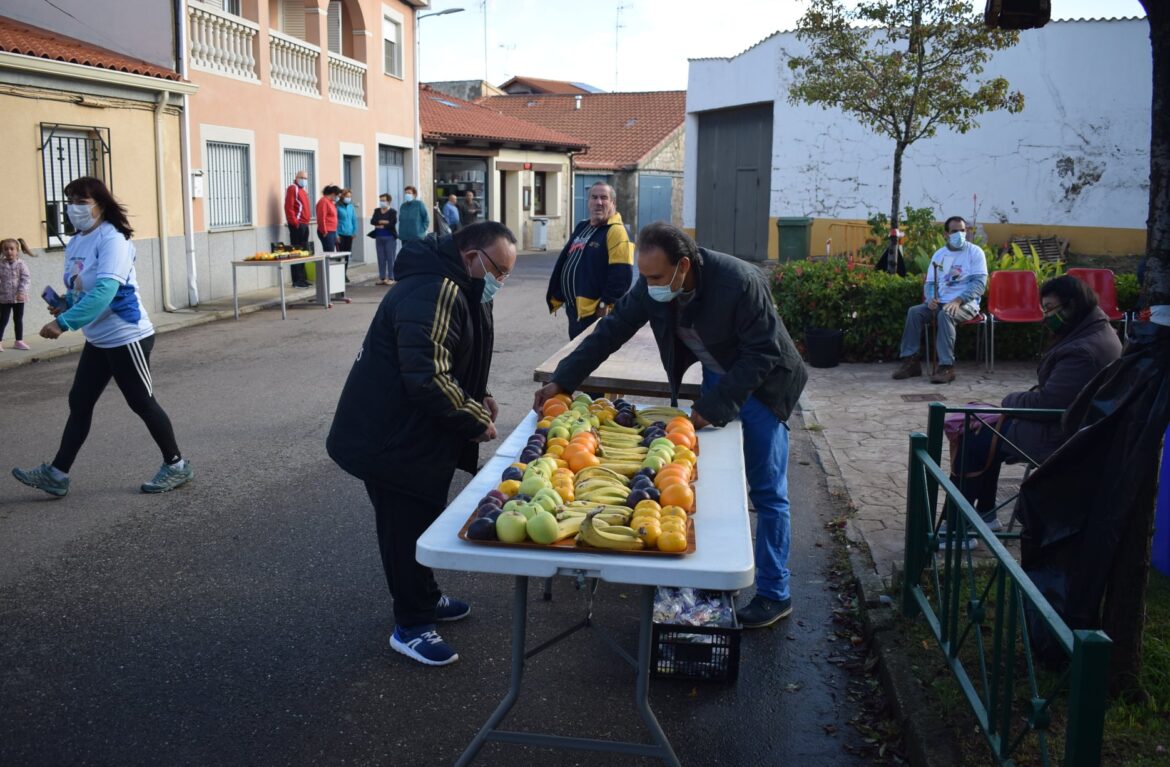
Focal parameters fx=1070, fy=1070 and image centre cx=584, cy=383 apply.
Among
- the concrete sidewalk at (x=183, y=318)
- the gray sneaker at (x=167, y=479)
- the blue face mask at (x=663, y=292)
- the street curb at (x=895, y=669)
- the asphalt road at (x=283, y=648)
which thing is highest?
the blue face mask at (x=663, y=292)

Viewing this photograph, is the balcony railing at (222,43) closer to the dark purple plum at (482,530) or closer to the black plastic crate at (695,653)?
the black plastic crate at (695,653)

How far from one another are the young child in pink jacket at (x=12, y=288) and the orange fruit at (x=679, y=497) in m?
10.9

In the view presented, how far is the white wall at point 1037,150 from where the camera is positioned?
2134 centimetres

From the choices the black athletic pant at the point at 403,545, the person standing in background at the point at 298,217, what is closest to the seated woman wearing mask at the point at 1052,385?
the black athletic pant at the point at 403,545

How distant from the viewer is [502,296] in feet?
63.9

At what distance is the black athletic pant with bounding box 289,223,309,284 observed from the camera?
20203 millimetres

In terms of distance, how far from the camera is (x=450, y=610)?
5.05 metres

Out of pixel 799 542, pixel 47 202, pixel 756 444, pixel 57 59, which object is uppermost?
pixel 57 59

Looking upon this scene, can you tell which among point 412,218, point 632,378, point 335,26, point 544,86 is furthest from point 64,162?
point 544,86

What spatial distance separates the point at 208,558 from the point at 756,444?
3.04 metres

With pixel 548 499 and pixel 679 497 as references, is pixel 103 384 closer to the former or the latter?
pixel 548 499

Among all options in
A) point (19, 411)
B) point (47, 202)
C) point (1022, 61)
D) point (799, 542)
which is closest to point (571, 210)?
point (1022, 61)

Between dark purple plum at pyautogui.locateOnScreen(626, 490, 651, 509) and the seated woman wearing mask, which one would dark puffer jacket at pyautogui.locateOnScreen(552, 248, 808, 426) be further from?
the seated woman wearing mask

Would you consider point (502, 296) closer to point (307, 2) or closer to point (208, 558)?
point (307, 2)
